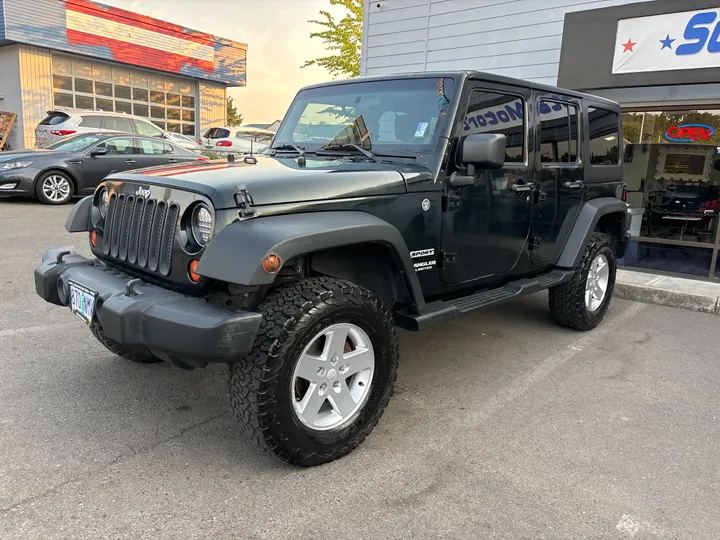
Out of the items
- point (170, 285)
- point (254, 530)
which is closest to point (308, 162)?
point (170, 285)

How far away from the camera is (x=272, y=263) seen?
2.26 metres

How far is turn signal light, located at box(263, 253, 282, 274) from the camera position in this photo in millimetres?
2238

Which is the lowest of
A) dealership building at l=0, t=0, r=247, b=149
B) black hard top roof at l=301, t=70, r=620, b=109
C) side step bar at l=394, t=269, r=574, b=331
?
side step bar at l=394, t=269, r=574, b=331

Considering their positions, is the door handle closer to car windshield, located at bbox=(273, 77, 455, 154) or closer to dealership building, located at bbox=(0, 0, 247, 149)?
car windshield, located at bbox=(273, 77, 455, 154)

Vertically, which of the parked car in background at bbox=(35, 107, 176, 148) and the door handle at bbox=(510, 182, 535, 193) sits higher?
the parked car in background at bbox=(35, 107, 176, 148)

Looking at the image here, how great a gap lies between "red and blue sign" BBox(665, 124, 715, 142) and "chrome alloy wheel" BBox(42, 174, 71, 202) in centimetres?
1048

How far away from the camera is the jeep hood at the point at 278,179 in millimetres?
2475

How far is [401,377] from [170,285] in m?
1.76

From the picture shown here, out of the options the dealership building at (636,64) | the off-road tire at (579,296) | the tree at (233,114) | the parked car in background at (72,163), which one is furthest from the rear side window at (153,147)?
the tree at (233,114)

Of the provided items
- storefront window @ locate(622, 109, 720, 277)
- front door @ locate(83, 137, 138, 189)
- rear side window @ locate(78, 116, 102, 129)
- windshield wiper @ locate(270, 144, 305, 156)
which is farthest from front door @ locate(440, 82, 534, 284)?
rear side window @ locate(78, 116, 102, 129)

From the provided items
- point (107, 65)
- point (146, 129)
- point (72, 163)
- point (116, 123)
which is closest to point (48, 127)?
point (116, 123)

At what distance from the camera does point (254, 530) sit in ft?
7.06

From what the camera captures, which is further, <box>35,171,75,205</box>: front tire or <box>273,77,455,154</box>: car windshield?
<box>35,171,75,205</box>: front tire

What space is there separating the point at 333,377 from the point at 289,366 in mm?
326
